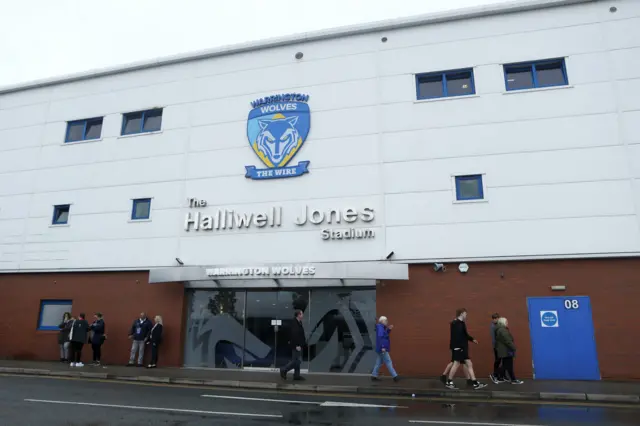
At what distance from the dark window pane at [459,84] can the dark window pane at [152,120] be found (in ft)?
33.9

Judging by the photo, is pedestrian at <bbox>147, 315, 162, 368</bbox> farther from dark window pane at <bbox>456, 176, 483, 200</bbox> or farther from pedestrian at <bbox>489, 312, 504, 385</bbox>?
dark window pane at <bbox>456, 176, 483, 200</bbox>

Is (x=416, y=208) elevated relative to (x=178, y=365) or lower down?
elevated

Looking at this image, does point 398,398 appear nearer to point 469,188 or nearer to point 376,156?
point 469,188

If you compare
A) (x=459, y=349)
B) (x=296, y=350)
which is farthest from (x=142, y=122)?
(x=459, y=349)

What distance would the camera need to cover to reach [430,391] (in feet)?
33.2

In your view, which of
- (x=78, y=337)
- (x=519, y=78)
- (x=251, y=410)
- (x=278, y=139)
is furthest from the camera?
(x=278, y=139)

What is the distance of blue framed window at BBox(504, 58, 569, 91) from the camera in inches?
552

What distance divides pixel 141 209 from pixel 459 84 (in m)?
11.5

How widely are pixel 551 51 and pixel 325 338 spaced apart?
36.1 ft

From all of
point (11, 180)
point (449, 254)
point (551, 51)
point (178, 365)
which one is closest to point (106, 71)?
point (11, 180)

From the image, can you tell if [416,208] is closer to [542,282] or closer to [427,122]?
[427,122]

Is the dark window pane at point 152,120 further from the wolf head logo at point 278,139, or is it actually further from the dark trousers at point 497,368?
the dark trousers at point 497,368

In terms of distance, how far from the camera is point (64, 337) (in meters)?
15.2

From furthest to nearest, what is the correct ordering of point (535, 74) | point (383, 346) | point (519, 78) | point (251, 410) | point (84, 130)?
1. point (84, 130)
2. point (519, 78)
3. point (535, 74)
4. point (383, 346)
5. point (251, 410)
